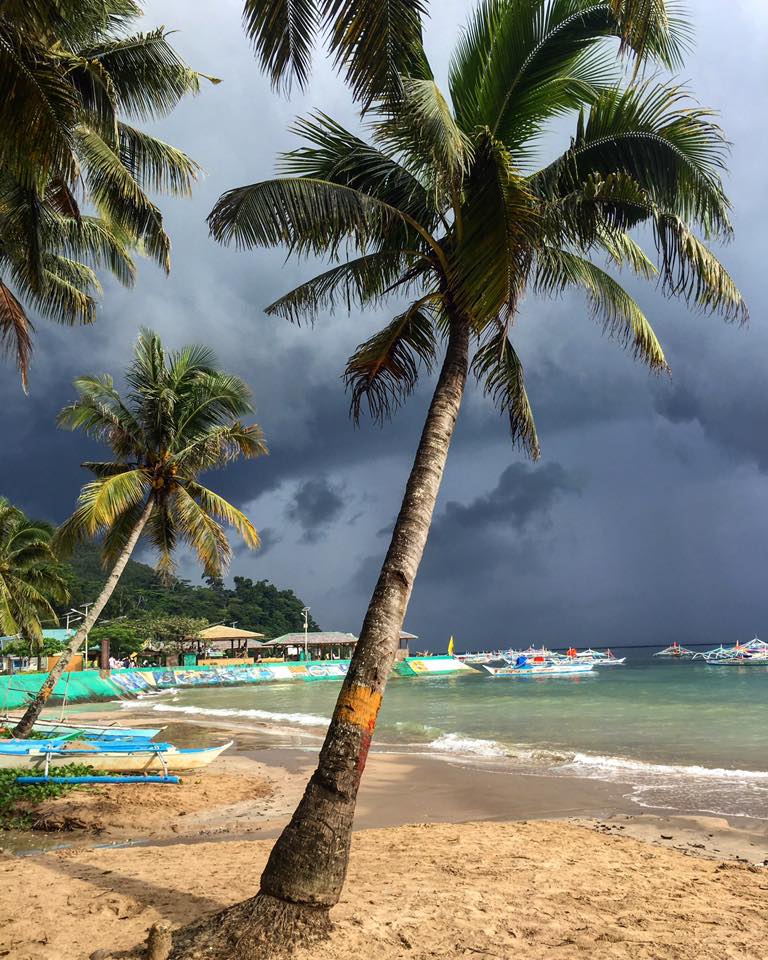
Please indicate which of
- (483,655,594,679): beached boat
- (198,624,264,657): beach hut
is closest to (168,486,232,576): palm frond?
(198,624,264,657): beach hut

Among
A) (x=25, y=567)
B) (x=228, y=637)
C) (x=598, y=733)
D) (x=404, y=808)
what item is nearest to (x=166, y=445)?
(x=404, y=808)

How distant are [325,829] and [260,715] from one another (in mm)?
27440

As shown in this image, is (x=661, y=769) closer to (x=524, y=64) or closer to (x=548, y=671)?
(x=524, y=64)

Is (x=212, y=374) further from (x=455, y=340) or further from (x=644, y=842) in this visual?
(x=644, y=842)

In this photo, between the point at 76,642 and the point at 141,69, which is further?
the point at 76,642

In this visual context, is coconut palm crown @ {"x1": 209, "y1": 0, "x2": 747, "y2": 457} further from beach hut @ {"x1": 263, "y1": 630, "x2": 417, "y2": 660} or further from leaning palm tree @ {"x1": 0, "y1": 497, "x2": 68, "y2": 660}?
beach hut @ {"x1": 263, "y1": 630, "x2": 417, "y2": 660}

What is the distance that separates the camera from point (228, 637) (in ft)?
219

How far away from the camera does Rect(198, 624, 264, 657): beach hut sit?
214ft

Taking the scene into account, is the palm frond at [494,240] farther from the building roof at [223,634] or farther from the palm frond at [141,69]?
the building roof at [223,634]

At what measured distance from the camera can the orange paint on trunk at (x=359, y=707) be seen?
4.30m

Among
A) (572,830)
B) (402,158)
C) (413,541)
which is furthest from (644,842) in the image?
(402,158)

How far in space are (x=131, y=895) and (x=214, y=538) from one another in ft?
37.5

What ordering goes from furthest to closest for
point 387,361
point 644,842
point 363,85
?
point 644,842 → point 387,361 → point 363,85

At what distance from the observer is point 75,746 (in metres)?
10.7
